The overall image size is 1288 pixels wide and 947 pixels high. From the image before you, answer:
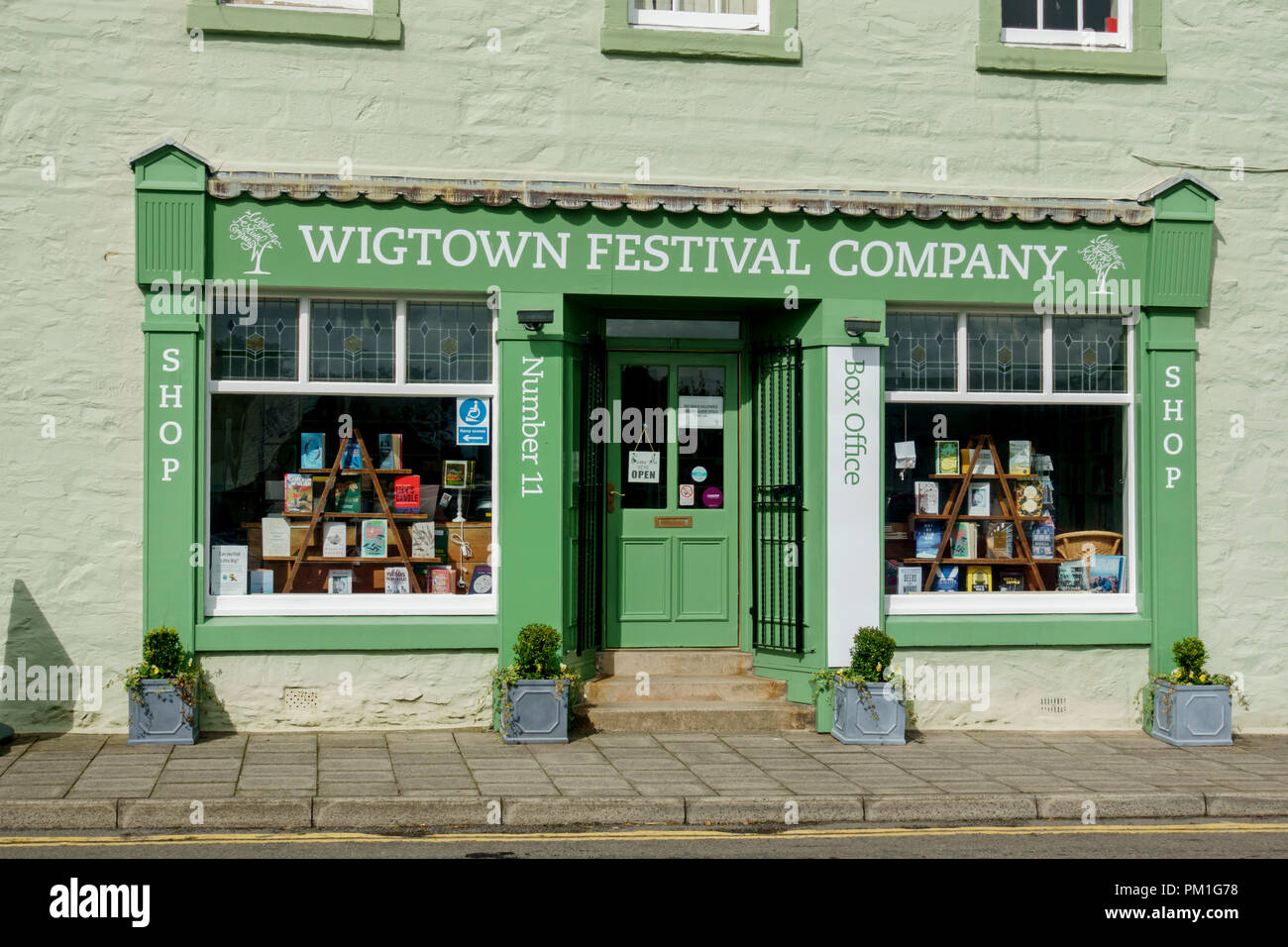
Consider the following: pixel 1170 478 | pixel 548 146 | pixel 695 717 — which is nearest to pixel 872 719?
pixel 695 717

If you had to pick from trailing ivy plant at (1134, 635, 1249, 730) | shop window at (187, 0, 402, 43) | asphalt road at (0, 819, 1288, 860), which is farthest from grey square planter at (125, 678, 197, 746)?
trailing ivy plant at (1134, 635, 1249, 730)

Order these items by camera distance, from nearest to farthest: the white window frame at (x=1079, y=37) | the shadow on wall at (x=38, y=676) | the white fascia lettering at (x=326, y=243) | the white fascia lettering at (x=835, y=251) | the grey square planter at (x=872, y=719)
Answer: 1. the shadow on wall at (x=38, y=676)
2. the grey square planter at (x=872, y=719)
3. the white fascia lettering at (x=326, y=243)
4. the white fascia lettering at (x=835, y=251)
5. the white window frame at (x=1079, y=37)

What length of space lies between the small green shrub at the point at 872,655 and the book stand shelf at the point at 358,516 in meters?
3.38

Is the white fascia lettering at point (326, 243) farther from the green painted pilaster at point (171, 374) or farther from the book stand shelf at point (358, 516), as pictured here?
the book stand shelf at point (358, 516)

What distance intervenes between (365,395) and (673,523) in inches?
106

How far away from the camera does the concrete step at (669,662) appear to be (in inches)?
450

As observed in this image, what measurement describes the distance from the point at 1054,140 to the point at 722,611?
15.4 feet

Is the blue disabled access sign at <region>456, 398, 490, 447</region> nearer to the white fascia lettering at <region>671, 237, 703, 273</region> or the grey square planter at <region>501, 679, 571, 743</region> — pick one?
the white fascia lettering at <region>671, 237, 703, 273</region>

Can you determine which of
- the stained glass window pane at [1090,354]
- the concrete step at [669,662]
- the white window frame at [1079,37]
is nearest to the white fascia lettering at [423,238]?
the concrete step at [669,662]

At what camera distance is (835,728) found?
421 inches

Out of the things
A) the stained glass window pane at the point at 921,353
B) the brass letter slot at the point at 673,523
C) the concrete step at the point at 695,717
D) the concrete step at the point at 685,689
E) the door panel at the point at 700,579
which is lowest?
the concrete step at the point at 695,717

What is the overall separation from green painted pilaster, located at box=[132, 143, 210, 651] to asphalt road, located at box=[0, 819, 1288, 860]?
281 centimetres

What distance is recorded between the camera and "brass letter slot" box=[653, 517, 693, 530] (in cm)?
1166

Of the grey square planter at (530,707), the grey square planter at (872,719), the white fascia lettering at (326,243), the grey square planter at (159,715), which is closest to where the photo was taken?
the grey square planter at (159,715)
